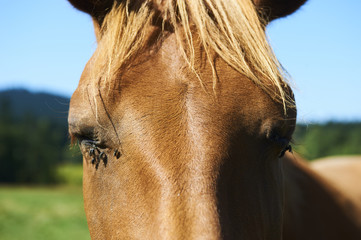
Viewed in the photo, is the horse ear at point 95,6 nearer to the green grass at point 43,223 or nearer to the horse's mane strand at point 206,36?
the horse's mane strand at point 206,36

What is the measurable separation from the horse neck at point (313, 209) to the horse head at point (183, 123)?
1.01 metres

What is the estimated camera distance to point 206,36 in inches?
67.7

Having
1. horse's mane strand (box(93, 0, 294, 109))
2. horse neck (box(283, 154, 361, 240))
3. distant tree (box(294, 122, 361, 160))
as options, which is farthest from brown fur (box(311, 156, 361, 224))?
distant tree (box(294, 122, 361, 160))

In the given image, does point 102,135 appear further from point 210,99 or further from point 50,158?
point 50,158

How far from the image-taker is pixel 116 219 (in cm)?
155

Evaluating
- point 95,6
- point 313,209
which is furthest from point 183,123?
point 313,209

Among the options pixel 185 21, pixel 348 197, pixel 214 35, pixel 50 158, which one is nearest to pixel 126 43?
pixel 185 21

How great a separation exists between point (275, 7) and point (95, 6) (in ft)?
3.72

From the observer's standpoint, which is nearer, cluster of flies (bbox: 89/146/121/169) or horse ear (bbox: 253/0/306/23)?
cluster of flies (bbox: 89/146/121/169)

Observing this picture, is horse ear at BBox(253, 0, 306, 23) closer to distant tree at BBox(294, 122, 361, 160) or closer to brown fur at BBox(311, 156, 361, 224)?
brown fur at BBox(311, 156, 361, 224)

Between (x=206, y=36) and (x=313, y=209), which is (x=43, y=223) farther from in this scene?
A: (x=206, y=36)

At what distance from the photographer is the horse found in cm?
138

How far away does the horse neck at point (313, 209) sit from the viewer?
8.84 feet

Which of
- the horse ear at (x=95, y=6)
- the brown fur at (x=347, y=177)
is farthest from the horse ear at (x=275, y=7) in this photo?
the brown fur at (x=347, y=177)
